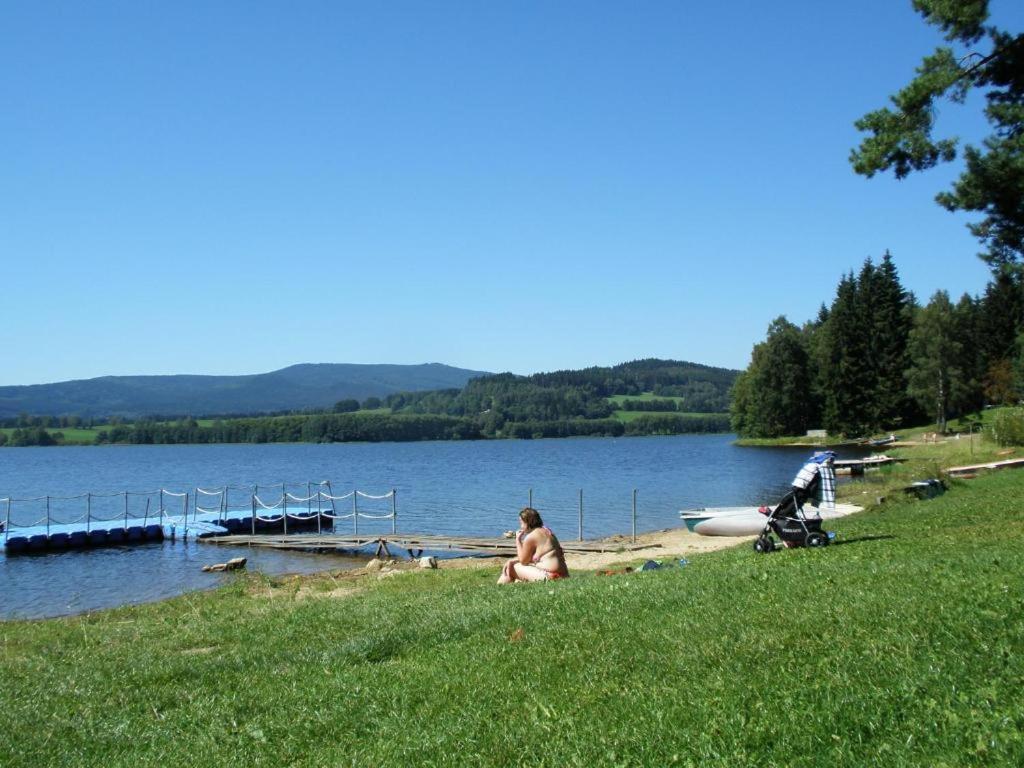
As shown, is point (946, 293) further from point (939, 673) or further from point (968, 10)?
point (939, 673)

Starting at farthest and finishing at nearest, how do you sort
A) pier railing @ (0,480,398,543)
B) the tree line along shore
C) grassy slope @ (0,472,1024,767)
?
the tree line along shore < pier railing @ (0,480,398,543) < grassy slope @ (0,472,1024,767)

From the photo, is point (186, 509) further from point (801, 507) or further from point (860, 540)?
point (860, 540)

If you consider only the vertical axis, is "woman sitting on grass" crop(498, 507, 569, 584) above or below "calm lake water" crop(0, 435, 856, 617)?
above

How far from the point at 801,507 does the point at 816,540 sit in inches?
22.0

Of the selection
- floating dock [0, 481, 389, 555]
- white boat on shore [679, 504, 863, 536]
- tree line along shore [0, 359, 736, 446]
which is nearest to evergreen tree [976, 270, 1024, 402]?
white boat on shore [679, 504, 863, 536]

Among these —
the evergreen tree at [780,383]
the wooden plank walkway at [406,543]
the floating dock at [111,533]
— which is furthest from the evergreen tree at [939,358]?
the floating dock at [111,533]

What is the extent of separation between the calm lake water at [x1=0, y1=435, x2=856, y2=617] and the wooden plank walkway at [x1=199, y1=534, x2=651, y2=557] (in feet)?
3.19

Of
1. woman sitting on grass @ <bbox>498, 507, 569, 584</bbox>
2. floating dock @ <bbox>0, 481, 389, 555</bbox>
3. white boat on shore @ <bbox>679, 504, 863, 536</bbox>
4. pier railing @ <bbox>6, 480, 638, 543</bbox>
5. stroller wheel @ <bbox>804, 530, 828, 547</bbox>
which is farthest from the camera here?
pier railing @ <bbox>6, 480, 638, 543</bbox>

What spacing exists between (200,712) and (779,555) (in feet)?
27.6

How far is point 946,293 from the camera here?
76750 millimetres

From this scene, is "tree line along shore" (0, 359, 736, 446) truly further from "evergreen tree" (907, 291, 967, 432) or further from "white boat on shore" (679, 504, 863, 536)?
"white boat on shore" (679, 504, 863, 536)

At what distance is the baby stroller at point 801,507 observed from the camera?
13.6 m

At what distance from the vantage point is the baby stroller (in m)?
13.6

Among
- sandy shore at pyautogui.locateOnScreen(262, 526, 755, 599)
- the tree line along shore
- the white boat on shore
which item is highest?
the tree line along shore
